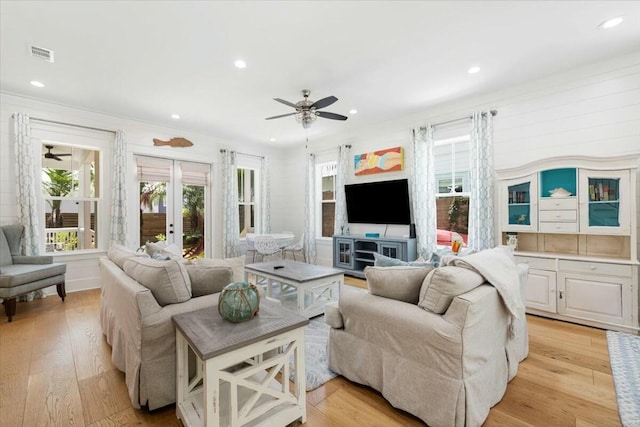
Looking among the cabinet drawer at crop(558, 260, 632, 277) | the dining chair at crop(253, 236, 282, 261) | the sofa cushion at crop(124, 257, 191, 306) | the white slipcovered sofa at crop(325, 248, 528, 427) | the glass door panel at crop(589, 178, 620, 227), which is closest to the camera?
the white slipcovered sofa at crop(325, 248, 528, 427)

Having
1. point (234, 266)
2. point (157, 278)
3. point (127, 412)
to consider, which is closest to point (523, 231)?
point (234, 266)

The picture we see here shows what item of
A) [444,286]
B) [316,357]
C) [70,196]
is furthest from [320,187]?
[444,286]

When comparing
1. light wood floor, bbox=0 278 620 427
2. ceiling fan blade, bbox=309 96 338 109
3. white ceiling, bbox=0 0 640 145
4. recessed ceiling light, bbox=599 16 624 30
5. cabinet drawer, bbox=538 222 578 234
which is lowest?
light wood floor, bbox=0 278 620 427

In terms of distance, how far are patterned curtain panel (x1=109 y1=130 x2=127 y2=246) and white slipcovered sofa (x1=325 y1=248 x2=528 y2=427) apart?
422 cm

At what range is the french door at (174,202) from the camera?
5.30m

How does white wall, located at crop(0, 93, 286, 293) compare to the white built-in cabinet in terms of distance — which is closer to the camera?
the white built-in cabinet

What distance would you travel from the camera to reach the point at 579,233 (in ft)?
10.5

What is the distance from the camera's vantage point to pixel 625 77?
317cm

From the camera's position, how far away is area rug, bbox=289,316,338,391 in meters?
2.11

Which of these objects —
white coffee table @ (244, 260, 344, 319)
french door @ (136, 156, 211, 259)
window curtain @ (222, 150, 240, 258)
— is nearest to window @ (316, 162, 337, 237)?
window curtain @ (222, 150, 240, 258)

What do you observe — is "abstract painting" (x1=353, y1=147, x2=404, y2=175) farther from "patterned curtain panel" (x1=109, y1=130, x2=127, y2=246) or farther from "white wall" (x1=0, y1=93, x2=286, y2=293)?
"patterned curtain panel" (x1=109, y1=130, x2=127, y2=246)

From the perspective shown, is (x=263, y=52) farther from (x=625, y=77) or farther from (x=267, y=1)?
(x=625, y=77)

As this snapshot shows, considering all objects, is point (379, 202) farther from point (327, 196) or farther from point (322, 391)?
point (322, 391)

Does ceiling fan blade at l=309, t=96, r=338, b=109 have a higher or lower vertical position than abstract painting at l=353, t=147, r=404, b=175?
higher
